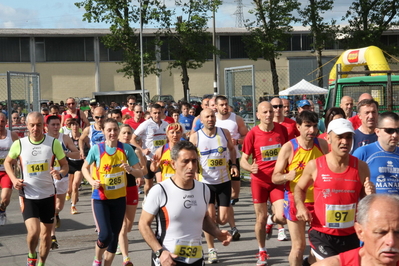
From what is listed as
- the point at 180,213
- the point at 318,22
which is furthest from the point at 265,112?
the point at 318,22

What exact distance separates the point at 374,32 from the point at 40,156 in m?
30.4

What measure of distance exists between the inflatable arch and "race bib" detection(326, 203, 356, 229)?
42.9 feet

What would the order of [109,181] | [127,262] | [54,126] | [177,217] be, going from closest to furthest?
[177,217] → [109,181] → [127,262] → [54,126]

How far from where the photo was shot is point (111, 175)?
7180mm

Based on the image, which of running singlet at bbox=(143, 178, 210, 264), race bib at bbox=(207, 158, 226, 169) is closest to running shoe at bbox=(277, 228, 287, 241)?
race bib at bbox=(207, 158, 226, 169)

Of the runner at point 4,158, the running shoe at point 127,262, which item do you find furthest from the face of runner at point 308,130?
the runner at point 4,158

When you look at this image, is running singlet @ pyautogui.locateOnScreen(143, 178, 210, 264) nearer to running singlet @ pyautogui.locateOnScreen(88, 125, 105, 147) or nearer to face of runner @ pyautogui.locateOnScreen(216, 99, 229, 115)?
face of runner @ pyautogui.locateOnScreen(216, 99, 229, 115)

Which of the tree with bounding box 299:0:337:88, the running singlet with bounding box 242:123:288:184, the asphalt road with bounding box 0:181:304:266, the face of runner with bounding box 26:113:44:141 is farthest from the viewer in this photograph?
the tree with bounding box 299:0:337:88

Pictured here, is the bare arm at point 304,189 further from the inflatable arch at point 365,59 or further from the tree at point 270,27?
the tree at point 270,27

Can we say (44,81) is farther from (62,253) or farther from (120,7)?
(62,253)

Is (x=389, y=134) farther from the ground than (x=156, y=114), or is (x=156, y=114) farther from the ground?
(x=156, y=114)

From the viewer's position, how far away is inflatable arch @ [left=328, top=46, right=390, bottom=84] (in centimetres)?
1839

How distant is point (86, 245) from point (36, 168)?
7.06 feet

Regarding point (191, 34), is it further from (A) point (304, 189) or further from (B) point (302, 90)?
(A) point (304, 189)
